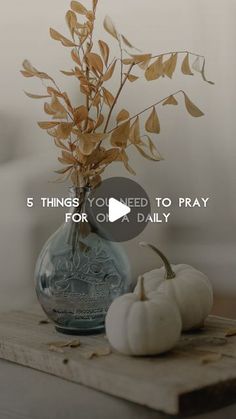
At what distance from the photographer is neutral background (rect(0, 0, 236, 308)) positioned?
128 cm

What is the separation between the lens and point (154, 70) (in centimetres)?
113

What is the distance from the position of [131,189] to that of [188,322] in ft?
1.27

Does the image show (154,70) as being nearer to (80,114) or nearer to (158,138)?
(80,114)

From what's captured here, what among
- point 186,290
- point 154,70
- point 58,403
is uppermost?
point 154,70

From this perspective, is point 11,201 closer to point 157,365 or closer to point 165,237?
point 165,237

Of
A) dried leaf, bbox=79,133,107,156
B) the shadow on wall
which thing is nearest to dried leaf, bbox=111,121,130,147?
dried leaf, bbox=79,133,107,156

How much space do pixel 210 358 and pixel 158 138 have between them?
540 mm

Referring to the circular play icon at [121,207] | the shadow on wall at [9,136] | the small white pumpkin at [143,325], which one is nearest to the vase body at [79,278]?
the small white pumpkin at [143,325]

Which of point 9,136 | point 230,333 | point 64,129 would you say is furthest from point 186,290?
point 9,136

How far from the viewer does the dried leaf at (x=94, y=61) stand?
1.11 metres

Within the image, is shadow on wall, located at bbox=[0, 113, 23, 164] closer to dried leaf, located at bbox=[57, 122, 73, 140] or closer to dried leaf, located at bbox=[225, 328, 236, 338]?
dried leaf, located at bbox=[57, 122, 73, 140]

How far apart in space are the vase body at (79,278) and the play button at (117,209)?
0.79 ft

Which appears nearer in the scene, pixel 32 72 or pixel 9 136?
pixel 32 72

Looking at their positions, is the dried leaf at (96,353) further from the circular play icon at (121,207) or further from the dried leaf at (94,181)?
the circular play icon at (121,207)
